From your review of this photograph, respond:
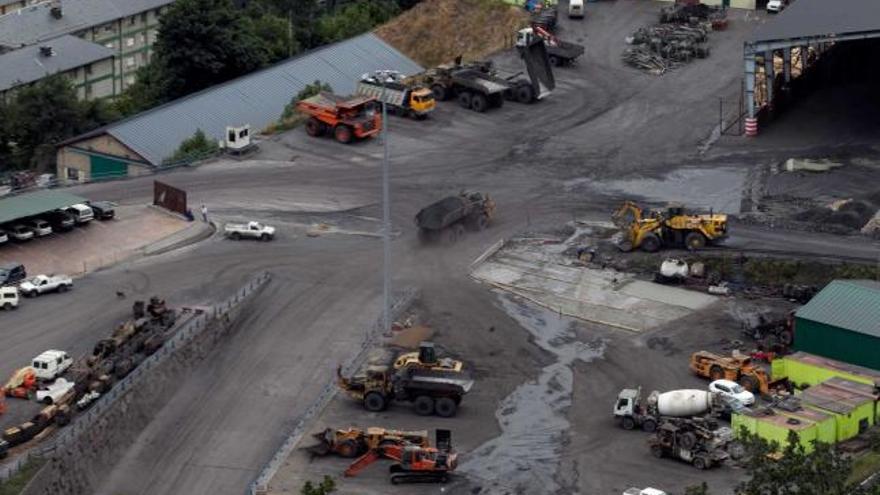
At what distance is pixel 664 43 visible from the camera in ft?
363

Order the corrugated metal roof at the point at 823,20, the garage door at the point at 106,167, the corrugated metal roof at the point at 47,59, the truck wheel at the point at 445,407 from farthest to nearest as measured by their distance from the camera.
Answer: the corrugated metal roof at the point at 47,59
the garage door at the point at 106,167
the corrugated metal roof at the point at 823,20
the truck wheel at the point at 445,407

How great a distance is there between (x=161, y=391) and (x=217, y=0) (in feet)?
175

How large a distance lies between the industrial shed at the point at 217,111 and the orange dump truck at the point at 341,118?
6.43m

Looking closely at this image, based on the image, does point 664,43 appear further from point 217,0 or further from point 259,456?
point 259,456

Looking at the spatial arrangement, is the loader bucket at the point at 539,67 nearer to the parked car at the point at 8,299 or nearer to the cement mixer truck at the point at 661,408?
the parked car at the point at 8,299

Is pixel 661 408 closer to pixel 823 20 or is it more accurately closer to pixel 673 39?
pixel 823 20

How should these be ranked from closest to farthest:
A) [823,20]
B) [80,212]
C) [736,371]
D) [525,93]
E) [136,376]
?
[136,376] < [736,371] < [80,212] < [823,20] < [525,93]

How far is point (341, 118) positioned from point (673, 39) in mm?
26228

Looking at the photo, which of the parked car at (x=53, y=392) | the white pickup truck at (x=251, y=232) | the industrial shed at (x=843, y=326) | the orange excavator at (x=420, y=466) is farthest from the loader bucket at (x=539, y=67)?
the orange excavator at (x=420, y=466)

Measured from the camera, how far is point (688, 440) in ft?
195

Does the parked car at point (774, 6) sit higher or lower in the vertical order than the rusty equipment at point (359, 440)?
higher

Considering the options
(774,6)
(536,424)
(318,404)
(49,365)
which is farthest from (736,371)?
(774,6)

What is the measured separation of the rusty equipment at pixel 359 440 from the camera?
5988cm

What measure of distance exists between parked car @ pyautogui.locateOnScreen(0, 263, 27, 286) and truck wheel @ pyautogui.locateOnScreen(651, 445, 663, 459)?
27875 millimetres
